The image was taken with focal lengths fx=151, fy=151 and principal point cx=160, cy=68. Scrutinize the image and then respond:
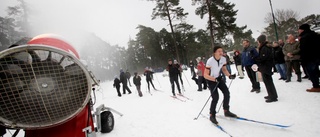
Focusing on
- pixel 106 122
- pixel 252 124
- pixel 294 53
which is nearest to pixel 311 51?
pixel 294 53

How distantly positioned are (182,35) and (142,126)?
4560 centimetres

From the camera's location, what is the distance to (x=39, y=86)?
158cm

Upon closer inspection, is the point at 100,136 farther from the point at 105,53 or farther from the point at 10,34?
the point at 105,53

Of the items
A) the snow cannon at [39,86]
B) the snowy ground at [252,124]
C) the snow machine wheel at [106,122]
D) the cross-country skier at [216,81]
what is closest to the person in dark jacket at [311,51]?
the snowy ground at [252,124]

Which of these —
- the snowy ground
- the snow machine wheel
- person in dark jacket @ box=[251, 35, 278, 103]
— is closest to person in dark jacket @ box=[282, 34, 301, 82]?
the snowy ground

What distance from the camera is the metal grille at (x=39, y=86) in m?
1.47

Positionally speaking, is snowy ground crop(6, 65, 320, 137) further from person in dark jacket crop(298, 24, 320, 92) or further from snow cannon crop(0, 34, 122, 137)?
snow cannon crop(0, 34, 122, 137)

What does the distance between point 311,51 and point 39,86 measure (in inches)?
231

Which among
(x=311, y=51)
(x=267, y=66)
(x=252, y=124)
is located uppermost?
(x=311, y=51)

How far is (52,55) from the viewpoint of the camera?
1.68 m

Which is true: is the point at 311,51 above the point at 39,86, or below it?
above

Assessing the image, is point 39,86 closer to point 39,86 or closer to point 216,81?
point 39,86

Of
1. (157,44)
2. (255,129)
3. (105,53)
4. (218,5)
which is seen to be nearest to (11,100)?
(255,129)

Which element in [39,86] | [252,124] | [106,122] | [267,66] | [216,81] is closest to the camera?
[39,86]
